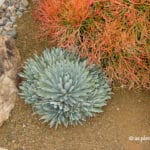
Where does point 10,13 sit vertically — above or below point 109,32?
above

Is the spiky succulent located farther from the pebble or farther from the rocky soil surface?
the pebble

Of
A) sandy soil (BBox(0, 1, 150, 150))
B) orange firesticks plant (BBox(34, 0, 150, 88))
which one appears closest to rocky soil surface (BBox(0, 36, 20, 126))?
sandy soil (BBox(0, 1, 150, 150))

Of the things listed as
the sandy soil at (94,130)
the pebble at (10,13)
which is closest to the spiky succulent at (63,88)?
the sandy soil at (94,130)

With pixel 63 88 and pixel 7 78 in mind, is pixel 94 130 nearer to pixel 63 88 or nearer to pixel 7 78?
pixel 63 88

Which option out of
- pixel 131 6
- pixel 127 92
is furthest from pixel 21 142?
pixel 131 6

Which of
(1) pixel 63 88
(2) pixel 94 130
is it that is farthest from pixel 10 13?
(2) pixel 94 130

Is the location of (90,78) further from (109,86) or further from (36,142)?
(36,142)

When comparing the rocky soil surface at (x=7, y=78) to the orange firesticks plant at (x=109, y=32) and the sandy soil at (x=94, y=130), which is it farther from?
the orange firesticks plant at (x=109, y=32)
